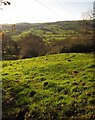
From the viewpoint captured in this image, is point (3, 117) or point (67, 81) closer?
point (3, 117)

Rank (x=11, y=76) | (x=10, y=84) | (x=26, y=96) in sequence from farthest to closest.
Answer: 1. (x=11, y=76)
2. (x=10, y=84)
3. (x=26, y=96)

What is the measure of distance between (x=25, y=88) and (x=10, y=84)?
1.92 m

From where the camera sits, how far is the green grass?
14328 millimetres

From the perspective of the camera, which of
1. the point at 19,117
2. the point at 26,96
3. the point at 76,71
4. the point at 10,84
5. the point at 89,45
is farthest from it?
the point at 89,45

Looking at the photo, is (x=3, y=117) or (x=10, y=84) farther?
(x=10, y=84)

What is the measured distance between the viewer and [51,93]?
17.1 meters

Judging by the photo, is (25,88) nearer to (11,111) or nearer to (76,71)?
(11,111)

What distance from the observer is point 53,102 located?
15.6 metres

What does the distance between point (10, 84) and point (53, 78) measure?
123 inches

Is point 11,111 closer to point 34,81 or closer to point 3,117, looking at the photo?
point 3,117

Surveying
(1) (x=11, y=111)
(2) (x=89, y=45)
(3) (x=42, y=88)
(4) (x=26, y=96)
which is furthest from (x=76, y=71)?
(2) (x=89, y=45)

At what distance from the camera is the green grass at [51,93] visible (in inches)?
564

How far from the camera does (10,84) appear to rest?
800 inches

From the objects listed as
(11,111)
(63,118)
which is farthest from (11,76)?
A: (63,118)
